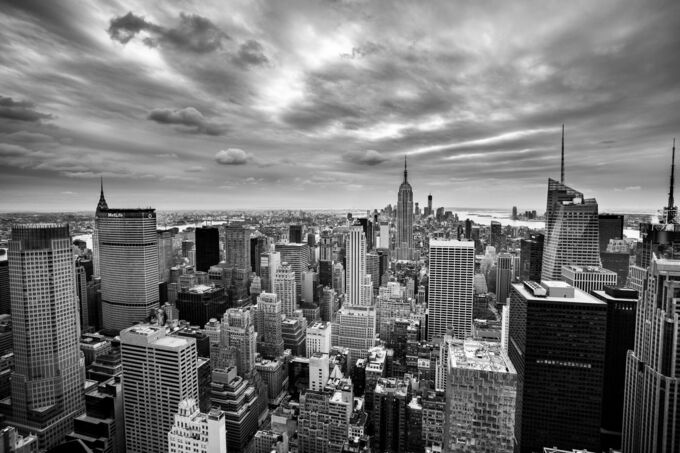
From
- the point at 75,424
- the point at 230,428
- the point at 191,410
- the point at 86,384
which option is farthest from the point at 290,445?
the point at 86,384

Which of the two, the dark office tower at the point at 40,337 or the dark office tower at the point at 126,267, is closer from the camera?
the dark office tower at the point at 40,337

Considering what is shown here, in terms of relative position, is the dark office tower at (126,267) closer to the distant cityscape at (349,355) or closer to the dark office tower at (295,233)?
the distant cityscape at (349,355)

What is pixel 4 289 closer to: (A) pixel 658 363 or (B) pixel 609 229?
(A) pixel 658 363

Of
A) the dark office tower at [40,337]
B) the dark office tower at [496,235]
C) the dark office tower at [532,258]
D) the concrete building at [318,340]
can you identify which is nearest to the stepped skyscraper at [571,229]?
the dark office tower at [532,258]

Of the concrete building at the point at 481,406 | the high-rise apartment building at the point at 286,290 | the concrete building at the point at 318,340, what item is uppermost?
the concrete building at the point at 481,406

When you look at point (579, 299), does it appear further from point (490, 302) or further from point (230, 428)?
point (490, 302)

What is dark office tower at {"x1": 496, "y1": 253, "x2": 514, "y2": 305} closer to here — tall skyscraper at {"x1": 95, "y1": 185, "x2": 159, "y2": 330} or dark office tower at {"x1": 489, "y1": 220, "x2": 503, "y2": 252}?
dark office tower at {"x1": 489, "y1": 220, "x2": 503, "y2": 252}

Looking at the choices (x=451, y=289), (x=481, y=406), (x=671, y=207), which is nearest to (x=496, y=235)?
(x=451, y=289)
